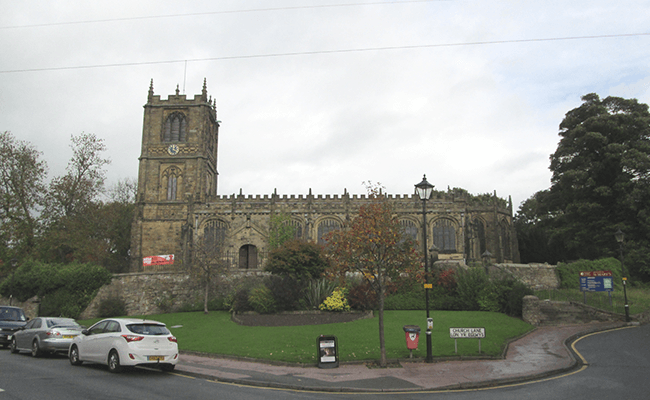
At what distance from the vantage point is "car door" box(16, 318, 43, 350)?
632 inches

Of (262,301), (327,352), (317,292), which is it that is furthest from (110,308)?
(327,352)

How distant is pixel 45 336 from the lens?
1538 cm

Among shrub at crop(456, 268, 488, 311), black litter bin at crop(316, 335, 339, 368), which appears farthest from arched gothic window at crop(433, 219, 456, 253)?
black litter bin at crop(316, 335, 339, 368)

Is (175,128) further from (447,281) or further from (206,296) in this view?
(447,281)

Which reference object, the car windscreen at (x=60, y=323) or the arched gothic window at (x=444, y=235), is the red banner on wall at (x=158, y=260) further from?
the arched gothic window at (x=444, y=235)

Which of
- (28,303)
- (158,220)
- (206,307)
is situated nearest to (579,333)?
(206,307)

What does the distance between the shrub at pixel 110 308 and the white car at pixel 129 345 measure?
19163mm

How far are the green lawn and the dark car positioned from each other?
21.8 feet

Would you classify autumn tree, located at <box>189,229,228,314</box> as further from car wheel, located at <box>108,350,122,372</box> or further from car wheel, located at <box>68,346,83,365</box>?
car wheel, located at <box>108,350,122,372</box>

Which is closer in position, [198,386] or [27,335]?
[198,386]

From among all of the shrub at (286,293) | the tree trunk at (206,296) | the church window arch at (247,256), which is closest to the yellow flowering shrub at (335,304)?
the shrub at (286,293)

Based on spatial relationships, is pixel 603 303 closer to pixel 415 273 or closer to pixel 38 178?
pixel 415 273

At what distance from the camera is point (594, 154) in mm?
36188

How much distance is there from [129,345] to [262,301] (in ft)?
47.9
